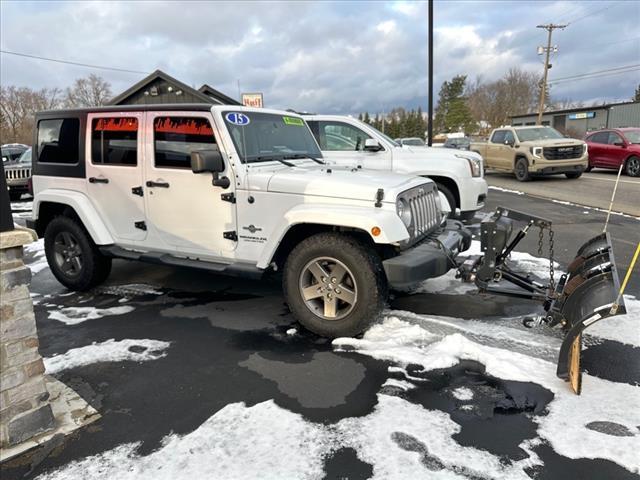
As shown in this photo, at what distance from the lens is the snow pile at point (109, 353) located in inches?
147

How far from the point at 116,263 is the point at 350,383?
16.5 ft

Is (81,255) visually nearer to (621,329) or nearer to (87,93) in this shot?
(621,329)

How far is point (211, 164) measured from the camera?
4141mm

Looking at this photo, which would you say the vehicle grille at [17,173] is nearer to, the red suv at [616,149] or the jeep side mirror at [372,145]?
the jeep side mirror at [372,145]

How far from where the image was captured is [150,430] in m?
2.84

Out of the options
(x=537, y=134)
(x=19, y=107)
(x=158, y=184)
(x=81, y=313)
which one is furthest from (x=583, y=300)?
(x=19, y=107)

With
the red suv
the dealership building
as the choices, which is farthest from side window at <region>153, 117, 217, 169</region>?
the dealership building

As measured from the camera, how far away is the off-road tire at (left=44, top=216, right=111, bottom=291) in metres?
5.36

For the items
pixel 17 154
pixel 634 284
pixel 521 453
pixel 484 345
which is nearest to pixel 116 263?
pixel 484 345

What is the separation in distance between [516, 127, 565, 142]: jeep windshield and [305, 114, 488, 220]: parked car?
8.72 metres

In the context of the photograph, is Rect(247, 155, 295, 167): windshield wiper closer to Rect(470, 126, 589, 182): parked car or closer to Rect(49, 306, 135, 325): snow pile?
Rect(49, 306, 135, 325): snow pile

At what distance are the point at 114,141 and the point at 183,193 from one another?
1.14 m

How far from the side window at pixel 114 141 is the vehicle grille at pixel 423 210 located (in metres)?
2.87

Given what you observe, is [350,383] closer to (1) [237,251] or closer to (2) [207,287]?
(1) [237,251]
